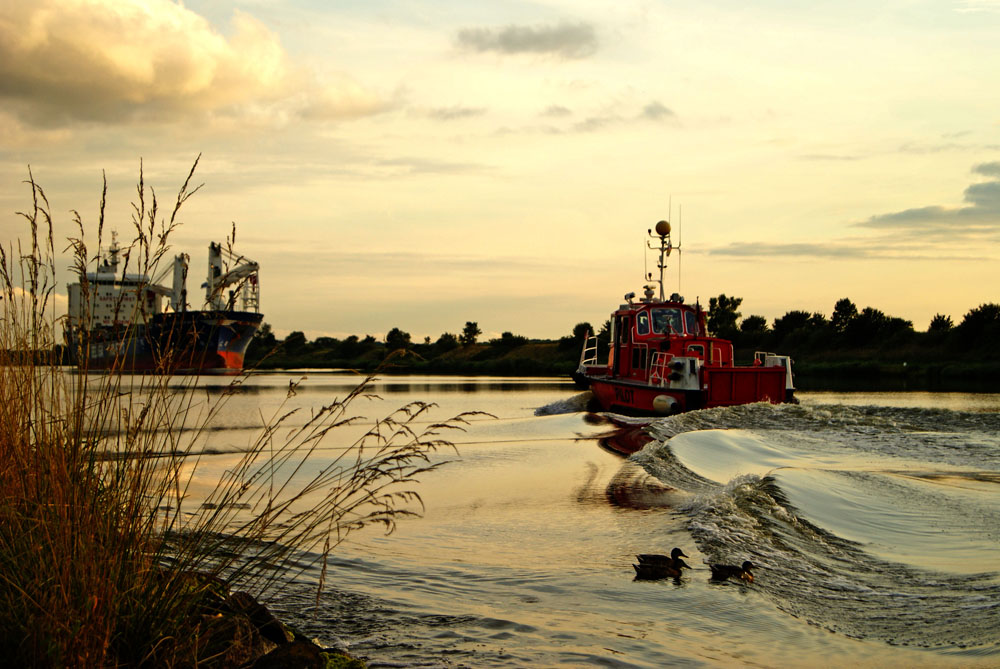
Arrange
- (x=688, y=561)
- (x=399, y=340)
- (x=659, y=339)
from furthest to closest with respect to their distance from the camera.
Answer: (x=659, y=339), (x=399, y=340), (x=688, y=561)

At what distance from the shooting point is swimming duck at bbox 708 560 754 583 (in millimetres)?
5805

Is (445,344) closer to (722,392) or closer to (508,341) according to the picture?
(508,341)

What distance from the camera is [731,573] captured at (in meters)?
5.84

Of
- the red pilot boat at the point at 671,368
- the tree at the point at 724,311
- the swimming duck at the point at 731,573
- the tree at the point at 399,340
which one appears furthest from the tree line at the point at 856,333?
the swimming duck at the point at 731,573

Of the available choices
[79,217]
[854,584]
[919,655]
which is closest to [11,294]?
[79,217]

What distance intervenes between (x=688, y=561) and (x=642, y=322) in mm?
17117

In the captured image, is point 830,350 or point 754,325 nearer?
point 830,350

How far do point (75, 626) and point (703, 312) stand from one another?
71.5 feet

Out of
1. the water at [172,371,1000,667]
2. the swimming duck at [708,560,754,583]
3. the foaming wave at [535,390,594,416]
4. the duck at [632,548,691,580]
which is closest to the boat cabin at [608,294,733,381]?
the foaming wave at [535,390,594,416]

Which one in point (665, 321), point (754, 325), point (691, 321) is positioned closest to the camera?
point (665, 321)

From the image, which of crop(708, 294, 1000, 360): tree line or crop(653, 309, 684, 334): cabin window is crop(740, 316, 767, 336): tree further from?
crop(653, 309, 684, 334): cabin window

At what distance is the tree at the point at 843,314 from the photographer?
2513 inches

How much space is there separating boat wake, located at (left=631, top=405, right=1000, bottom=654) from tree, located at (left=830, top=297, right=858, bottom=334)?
5131cm

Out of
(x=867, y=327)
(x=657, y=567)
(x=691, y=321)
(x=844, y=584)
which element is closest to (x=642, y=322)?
(x=691, y=321)
